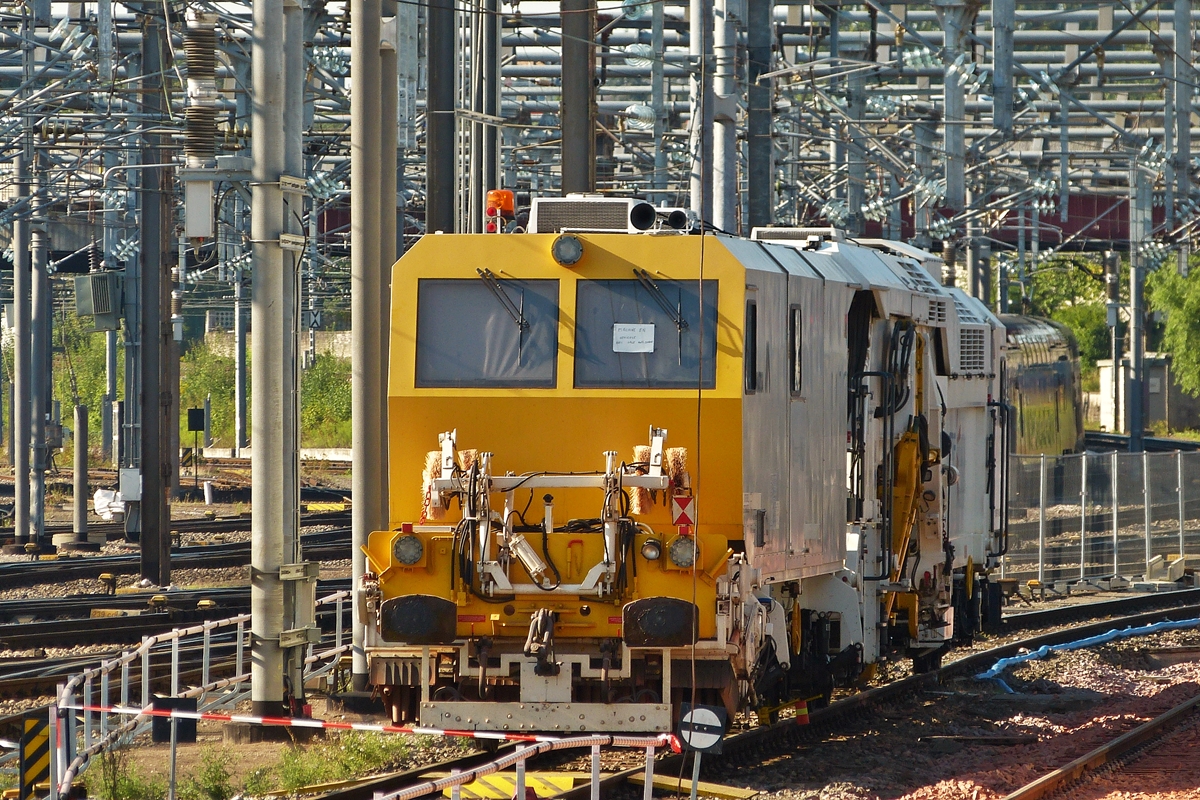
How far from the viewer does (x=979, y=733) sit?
13758 mm

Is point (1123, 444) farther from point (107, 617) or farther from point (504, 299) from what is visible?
point (504, 299)

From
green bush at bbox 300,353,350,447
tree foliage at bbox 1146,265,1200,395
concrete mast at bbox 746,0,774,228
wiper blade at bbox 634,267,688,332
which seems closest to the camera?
wiper blade at bbox 634,267,688,332

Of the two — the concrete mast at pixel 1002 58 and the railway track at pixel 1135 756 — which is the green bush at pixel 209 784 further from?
the concrete mast at pixel 1002 58

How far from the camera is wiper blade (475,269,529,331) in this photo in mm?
11016

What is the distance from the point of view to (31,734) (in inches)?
399

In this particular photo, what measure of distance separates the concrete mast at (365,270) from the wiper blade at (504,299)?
2772 millimetres

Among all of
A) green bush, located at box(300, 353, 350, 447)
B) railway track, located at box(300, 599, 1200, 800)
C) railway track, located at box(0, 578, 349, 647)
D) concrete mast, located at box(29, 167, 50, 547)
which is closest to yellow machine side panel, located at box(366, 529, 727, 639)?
railway track, located at box(300, 599, 1200, 800)

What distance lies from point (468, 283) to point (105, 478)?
124 ft

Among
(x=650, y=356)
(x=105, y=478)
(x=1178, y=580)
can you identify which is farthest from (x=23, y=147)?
(x=105, y=478)

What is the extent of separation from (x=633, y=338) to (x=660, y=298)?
30 cm

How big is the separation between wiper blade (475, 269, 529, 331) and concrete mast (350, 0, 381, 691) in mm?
2772

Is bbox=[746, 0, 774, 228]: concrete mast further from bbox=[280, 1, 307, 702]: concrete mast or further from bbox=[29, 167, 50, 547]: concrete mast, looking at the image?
bbox=[29, 167, 50, 547]: concrete mast

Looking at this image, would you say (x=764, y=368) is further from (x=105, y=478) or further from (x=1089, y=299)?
(x=1089, y=299)

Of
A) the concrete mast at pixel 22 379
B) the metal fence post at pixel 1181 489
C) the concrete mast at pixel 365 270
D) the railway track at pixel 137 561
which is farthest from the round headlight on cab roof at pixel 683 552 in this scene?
the concrete mast at pixel 22 379
